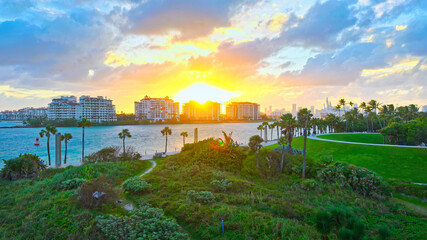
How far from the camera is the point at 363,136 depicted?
142 ft

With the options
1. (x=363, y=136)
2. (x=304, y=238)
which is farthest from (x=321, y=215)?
(x=363, y=136)

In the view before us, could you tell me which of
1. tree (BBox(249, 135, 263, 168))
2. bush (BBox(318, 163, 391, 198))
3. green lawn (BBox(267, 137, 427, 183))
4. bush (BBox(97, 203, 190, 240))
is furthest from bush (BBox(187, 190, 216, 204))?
green lawn (BBox(267, 137, 427, 183))

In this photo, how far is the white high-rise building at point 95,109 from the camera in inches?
5782

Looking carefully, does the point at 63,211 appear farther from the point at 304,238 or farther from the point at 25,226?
the point at 304,238

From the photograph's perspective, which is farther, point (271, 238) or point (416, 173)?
point (416, 173)

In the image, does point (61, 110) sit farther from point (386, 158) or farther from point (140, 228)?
point (386, 158)

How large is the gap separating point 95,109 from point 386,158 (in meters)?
167

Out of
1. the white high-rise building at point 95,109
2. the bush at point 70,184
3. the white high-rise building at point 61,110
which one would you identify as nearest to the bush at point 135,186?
the bush at point 70,184

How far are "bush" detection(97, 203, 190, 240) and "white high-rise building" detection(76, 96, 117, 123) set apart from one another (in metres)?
155

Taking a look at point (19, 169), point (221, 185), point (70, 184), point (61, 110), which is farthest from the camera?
point (61, 110)

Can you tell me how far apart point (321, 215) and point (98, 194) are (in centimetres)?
1153

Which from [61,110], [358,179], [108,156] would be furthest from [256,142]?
[61,110]

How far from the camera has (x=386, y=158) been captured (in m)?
24.5

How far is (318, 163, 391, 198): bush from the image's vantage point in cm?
1589
